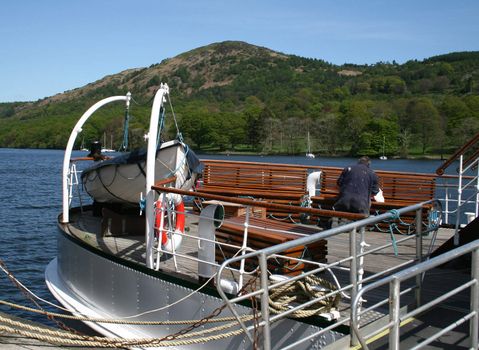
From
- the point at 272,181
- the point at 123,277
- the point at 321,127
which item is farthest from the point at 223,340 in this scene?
the point at 321,127

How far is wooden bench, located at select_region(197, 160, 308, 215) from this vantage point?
1222 centimetres

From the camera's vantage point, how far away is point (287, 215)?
11344 mm

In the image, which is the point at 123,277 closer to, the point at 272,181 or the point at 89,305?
the point at 89,305

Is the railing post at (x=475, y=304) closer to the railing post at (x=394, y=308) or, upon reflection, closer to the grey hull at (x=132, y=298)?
the railing post at (x=394, y=308)

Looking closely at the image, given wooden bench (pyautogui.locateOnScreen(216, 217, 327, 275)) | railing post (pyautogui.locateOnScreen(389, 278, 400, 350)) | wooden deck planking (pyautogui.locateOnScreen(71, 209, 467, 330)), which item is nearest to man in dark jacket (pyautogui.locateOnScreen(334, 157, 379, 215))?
wooden bench (pyautogui.locateOnScreen(216, 217, 327, 275))

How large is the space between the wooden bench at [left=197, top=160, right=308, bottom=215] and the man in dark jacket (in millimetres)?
3925

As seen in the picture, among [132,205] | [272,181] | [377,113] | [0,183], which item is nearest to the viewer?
[132,205]

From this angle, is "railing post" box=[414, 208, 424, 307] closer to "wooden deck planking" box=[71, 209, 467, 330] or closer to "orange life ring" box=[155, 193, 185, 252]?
"wooden deck planking" box=[71, 209, 467, 330]

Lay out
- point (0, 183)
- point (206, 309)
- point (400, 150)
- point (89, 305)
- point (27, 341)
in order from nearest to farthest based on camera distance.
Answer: point (27, 341)
point (206, 309)
point (89, 305)
point (0, 183)
point (400, 150)

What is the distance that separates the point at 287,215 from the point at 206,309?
17.5ft

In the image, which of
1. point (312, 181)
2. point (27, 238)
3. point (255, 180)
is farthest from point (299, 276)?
point (27, 238)

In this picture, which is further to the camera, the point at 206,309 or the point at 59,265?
the point at 59,265

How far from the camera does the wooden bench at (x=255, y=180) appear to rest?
12.2 meters

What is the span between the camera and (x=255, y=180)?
41.8 feet
